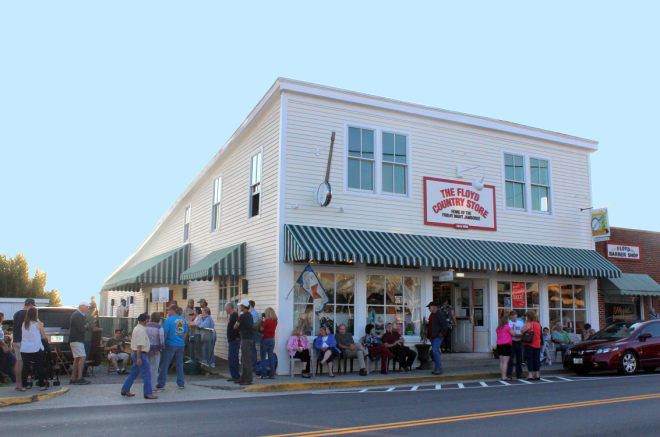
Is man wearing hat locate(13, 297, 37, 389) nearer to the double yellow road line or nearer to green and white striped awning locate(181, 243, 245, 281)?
green and white striped awning locate(181, 243, 245, 281)

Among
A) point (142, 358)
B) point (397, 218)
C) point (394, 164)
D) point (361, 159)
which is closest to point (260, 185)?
point (361, 159)

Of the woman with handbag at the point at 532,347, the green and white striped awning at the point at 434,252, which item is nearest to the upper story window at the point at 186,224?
the green and white striped awning at the point at 434,252

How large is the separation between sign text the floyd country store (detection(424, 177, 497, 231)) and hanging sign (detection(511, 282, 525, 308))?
6.38 ft

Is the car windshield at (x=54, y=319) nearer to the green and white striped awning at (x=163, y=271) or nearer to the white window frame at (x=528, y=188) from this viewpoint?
the green and white striped awning at (x=163, y=271)

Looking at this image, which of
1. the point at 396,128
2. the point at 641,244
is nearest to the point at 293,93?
the point at 396,128

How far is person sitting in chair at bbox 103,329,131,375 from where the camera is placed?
1500cm

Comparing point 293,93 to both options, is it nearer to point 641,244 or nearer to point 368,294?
point 368,294

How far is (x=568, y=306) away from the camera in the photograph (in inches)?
739

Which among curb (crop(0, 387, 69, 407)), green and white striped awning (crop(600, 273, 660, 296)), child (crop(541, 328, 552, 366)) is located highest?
green and white striped awning (crop(600, 273, 660, 296))

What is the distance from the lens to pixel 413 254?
15156mm

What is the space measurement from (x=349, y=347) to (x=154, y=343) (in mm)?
5067

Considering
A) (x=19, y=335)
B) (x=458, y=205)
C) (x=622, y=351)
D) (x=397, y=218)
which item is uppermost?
(x=458, y=205)

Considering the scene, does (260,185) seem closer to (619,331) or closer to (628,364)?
(619,331)

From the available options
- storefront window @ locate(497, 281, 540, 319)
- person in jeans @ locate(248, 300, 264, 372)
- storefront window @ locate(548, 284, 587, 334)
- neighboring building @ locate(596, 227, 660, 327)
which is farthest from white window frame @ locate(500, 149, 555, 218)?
person in jeans @ locate(248, 300, 264, 372)
